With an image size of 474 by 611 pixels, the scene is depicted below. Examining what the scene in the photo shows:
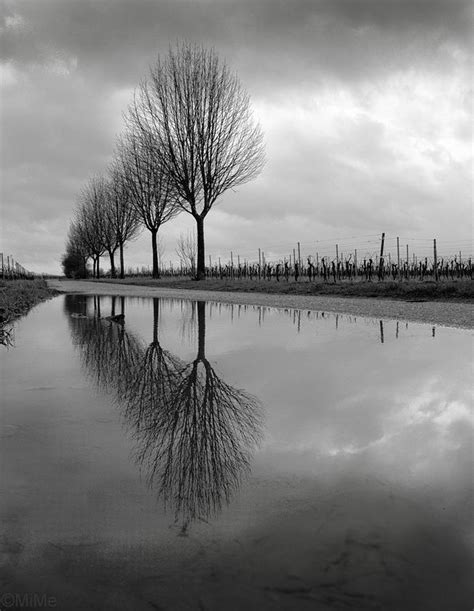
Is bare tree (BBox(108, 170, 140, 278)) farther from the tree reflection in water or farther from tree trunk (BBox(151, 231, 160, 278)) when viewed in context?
the tree reflection in water

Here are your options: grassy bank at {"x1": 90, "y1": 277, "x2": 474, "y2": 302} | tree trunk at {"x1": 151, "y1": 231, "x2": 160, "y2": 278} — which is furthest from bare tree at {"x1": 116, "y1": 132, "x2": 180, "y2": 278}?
grassy bank at {"x1": 90, "y1": 277, "x2": 474, "y2": 302}

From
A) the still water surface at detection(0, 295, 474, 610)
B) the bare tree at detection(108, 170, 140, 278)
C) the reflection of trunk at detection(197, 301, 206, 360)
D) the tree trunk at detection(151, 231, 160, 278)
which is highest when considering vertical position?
the bare tree at detection(108, 170, 140, 278)

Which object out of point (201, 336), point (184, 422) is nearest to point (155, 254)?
point (201, 336)

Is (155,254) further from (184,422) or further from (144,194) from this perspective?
(184,422)

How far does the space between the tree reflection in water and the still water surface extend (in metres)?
0.01

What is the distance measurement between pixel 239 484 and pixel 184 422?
775 millimetres

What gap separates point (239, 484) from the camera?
189 cm

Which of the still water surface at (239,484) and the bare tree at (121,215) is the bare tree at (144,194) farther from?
the still water surface at (239,484)

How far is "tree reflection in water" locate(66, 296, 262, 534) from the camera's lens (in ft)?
6.07

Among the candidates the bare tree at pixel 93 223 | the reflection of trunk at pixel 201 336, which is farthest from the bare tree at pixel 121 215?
the reflection of trunk at pixel 201 336

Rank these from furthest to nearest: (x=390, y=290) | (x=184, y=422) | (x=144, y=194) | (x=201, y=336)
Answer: (x=144, y=194) < (x=390, y=290) < (x=201, y=336) < (x=184, y=422)

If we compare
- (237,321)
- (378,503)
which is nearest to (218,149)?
(237,321)

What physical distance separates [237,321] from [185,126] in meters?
19.5

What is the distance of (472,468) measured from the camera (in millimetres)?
2080
